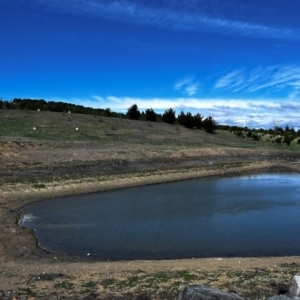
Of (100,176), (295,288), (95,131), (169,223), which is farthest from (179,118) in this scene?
(295,288)

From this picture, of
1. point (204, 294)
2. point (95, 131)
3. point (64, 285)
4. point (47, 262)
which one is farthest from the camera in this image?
point (95, 131)

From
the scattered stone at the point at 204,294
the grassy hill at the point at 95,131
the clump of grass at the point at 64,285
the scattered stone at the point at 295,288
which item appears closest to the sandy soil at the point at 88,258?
the clump of grass at the point at 64,285

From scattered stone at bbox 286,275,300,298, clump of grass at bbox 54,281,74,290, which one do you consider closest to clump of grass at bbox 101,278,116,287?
clump of grass at bbox 54,281,74,290

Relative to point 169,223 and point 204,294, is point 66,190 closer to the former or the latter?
point 169,223

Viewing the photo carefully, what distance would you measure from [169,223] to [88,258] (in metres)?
5.79

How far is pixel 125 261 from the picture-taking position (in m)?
12.1

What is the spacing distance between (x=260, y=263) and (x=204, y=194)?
15.6m

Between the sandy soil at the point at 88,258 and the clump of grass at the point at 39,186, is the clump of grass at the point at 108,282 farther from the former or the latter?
the clump of grass at the point at 39,186

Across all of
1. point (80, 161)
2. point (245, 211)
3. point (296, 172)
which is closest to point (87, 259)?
point (245, 211)

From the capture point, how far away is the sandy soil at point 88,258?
885 centimetres

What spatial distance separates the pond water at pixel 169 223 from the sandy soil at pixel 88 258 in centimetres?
119

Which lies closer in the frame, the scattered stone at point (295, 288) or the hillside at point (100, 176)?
the scattered stone at point (295, 288)

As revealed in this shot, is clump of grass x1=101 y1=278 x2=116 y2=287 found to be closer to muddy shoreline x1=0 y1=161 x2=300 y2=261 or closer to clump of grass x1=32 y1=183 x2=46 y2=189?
muddy shoreline x1=0 y1=161 x2=300 y2=261

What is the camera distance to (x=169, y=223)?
1783cm
